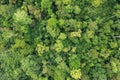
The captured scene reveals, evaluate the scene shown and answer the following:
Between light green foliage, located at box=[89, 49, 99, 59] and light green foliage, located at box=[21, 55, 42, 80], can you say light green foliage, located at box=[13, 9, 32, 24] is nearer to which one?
light green foliage, located at box=[21, 55, 42, 80]

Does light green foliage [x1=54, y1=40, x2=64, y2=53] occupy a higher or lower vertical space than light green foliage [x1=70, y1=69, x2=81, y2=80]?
higher

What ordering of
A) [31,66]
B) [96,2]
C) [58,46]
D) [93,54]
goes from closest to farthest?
[58,46], [93,54], [96,2], [31,66]

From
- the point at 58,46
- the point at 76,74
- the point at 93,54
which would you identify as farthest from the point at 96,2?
the point at 76,74

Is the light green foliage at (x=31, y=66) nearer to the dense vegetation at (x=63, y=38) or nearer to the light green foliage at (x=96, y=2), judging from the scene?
the dense vegetation at (x=63, y=38)

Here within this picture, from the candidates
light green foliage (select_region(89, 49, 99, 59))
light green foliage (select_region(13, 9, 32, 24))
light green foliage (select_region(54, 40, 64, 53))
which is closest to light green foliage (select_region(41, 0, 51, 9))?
light green foliage (select_region(13, 9, 32, 24))

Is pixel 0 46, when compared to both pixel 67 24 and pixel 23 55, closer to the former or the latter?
pixel 23 55

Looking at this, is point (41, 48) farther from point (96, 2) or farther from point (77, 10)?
point (96, 2)

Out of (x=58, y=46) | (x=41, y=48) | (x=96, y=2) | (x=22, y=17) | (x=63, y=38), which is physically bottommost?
(x=41, y=48)

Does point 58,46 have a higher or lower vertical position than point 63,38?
lower
